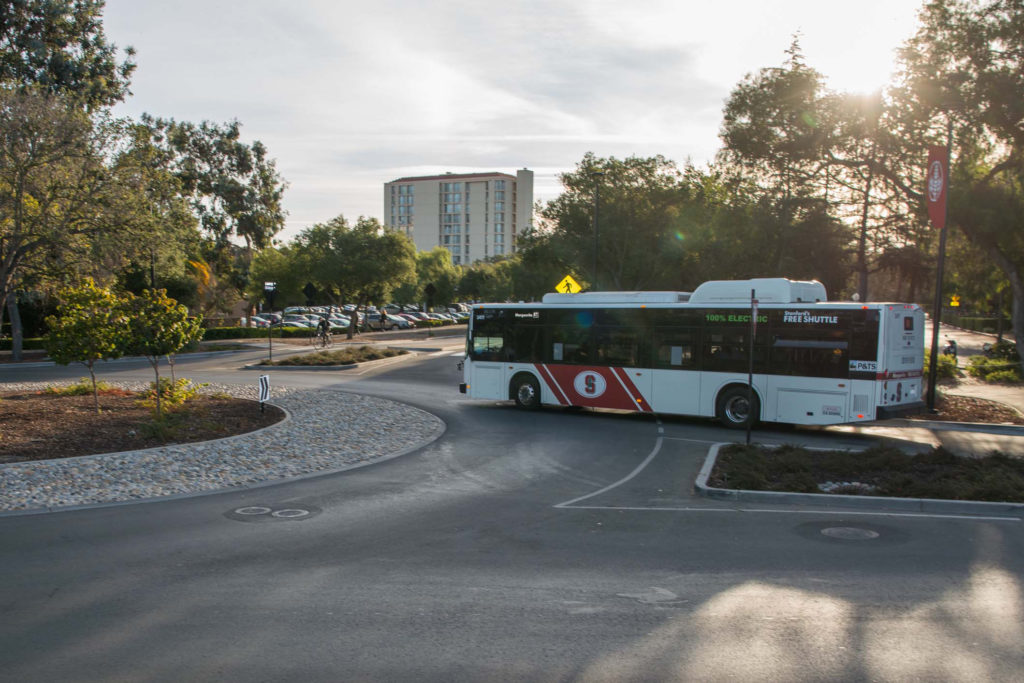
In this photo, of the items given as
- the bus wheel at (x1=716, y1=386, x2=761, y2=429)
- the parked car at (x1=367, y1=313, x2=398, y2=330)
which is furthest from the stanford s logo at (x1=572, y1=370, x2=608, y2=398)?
the parked car at (x1=367, y1=313, x2=398, y2=330)

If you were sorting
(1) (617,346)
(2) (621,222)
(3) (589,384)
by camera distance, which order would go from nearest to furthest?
(1) (617,346)
(3) (589,384)
(2) (621,222)

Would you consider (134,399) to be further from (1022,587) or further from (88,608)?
(1022,587)

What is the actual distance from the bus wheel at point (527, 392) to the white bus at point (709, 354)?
0.10 ft

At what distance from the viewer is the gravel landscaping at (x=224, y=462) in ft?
A: 37.0

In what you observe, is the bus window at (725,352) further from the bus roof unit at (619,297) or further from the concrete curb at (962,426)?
the concrete curb at (962,426)

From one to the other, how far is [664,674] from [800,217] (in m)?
24.3

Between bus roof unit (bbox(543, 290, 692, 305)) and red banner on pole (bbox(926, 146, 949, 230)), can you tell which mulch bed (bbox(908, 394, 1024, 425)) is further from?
bus roof unit (bbox(543, 290, 692, 305))

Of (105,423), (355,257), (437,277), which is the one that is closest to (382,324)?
(355,257)

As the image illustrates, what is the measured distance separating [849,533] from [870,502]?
1.73 meters

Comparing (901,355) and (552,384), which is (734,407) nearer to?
(901,355)

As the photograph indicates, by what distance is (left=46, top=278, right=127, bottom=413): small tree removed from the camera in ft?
56.6

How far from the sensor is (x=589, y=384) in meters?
21.0

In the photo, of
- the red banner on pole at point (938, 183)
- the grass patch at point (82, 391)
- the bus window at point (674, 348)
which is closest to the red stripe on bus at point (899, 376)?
the bus window at point (674, 348)

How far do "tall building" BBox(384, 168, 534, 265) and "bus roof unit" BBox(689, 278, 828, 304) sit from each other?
14611 centimetres
